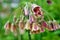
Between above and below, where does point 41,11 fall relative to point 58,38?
above

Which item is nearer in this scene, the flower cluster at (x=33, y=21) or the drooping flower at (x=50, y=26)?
the flower cluster at (x=33, y=21)

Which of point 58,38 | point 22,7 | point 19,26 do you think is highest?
point 22,7

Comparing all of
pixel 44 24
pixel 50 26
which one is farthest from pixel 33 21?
pixel 50 26

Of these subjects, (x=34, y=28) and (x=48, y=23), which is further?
(x=48, y=23)

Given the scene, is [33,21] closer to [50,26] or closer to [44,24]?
[44,24]

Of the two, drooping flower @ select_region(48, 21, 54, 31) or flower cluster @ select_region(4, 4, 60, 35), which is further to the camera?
drooping flower @ select_region(48, 21, 54, 31)

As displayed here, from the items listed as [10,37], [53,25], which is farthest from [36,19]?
[10,37]

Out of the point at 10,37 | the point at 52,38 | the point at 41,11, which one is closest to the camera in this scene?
the point at 41,11

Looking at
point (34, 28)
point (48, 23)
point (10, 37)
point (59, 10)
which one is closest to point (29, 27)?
point (34, 28)

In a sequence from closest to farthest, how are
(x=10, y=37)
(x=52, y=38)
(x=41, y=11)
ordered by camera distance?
1. (x=41, y=11)
2. (x=52, y=38)
3. (x=10, y=37)

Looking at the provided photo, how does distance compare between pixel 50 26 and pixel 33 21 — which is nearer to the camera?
pixel 33 21

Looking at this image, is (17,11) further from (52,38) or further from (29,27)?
(52,38)
